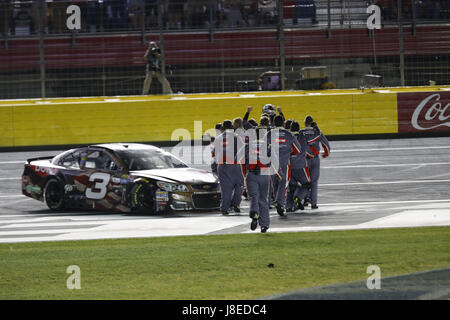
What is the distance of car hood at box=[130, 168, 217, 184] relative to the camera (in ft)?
46.6

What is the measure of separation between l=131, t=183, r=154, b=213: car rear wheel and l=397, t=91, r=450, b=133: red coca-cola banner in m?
10.8

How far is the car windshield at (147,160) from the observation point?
48.1ft

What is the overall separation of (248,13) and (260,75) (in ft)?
6.54

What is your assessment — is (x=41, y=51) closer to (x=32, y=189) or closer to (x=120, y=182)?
(x=32, y=189)

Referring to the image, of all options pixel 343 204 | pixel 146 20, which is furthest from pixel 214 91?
pixel 343 204

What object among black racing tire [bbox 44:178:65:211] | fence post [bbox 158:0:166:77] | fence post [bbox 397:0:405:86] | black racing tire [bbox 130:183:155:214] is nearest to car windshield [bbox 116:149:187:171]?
black racing tire [bbox 130:183:155:214]

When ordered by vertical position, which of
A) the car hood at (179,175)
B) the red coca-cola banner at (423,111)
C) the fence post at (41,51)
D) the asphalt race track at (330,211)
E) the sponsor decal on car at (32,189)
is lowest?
the asphalt race track at (330,211)

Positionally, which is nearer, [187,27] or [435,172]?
[435,172]

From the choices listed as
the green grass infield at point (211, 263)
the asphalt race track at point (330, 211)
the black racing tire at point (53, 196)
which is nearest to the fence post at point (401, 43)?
the asphalt race track at point (330, 211)

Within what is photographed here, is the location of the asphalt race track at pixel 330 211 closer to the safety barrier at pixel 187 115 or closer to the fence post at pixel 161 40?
the safety barrier at pixel 187 115

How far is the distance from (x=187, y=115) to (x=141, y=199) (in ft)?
29.4

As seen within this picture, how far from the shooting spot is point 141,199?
14352mm
